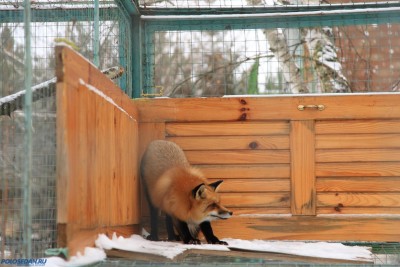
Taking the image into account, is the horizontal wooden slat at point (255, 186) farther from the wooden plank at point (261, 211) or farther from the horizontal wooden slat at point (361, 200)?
the horizontal wooden slat at point (361, 200)

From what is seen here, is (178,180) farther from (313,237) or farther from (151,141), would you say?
(313,237)

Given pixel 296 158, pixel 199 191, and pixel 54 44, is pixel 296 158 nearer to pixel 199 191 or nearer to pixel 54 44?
pixel 199 191

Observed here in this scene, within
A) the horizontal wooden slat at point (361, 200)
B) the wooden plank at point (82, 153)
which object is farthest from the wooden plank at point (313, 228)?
the wooden plank at point (82, 153)

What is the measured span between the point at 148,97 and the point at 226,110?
2.79ft

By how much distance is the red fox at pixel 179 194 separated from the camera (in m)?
5.45

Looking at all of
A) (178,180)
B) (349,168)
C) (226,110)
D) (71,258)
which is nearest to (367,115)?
(349,168)

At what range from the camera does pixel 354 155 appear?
5.95 metres

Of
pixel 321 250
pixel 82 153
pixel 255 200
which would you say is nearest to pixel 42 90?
pixel 82 153

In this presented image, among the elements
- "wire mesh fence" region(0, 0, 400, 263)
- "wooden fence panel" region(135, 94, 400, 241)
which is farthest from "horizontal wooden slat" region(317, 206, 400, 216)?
"wire mesh fence" region(0, 0, 400, 263)

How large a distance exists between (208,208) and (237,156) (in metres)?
0.75

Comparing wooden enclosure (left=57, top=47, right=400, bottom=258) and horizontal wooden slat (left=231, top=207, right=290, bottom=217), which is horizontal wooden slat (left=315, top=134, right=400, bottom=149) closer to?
wooden enclosure (left=57, top=47, right=400, bottom=258)

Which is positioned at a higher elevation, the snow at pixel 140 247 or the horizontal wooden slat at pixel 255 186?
the horizontal wooden slat at pixel 255 186

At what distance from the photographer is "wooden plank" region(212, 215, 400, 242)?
19.0ft

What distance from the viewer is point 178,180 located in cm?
559
